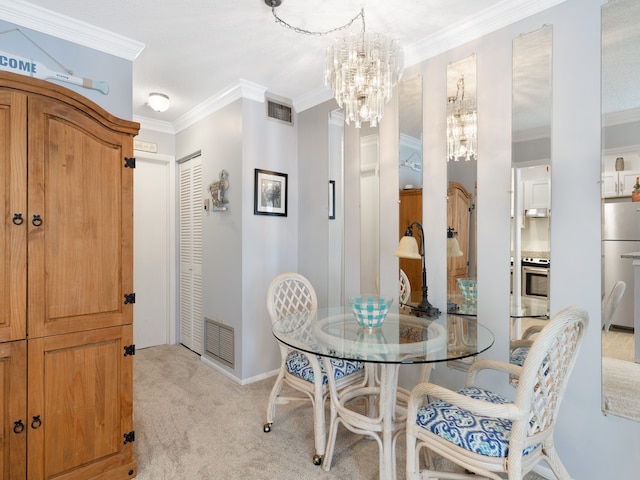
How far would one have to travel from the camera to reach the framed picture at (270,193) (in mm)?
3207

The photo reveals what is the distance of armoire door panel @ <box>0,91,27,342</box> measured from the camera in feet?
5.14

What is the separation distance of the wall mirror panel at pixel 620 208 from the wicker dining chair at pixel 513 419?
50 centimetres

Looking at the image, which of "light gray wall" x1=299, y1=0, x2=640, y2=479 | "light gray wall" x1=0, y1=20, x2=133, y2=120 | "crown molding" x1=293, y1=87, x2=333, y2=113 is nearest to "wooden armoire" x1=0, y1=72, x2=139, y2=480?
"light gray wall" x1=0, y1=20, x2=133, y2=120

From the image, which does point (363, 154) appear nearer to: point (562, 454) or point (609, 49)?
point (609, 49)

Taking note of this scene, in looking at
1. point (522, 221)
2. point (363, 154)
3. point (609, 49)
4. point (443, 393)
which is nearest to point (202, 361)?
point (363, 154)

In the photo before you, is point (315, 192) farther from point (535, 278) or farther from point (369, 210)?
point (535, 278)

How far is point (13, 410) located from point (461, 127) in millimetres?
2815

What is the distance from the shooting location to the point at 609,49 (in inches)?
65.7

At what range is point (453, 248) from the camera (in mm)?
2260

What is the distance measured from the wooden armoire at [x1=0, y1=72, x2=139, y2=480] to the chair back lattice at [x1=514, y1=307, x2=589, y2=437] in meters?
1.92

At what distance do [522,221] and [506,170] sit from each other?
32cm

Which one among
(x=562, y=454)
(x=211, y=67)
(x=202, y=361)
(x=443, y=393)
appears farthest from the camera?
(x=202, y=361)

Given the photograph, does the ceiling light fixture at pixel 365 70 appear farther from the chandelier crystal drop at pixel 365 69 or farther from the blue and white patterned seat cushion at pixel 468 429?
the blue and white patterned seat cushion at pixel 468 429

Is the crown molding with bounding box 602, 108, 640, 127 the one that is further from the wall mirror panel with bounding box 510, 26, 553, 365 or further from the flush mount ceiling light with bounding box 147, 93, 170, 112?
the flush mount ceiling light with bounding box 147, 93, 170, 112
